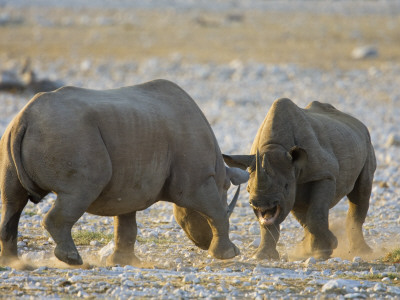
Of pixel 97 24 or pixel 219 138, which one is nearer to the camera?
pixel 219 138

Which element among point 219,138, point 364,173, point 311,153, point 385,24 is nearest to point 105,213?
point 311,153

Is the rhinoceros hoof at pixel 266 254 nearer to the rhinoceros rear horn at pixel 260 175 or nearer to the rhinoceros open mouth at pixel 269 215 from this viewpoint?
the rhinoceros open mouth at pixel 269 215

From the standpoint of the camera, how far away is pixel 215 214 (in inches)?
353

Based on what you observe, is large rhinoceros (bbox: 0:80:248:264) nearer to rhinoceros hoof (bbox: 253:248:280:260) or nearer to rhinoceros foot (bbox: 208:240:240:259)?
rhinoceros foot (bbox: 208:240:240:259)

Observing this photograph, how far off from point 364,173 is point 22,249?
A: 13.2ft

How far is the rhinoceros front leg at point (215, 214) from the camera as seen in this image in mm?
8867

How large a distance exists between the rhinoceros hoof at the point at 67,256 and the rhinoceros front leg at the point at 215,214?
4.68 ft

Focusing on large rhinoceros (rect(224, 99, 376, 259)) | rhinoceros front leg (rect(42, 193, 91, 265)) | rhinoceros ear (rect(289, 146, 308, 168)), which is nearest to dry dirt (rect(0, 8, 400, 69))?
large rhinoceros (rect(224, 99, 376, 259))


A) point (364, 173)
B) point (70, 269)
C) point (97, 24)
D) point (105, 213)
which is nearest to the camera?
point (70, 269)

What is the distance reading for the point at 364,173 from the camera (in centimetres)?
1069

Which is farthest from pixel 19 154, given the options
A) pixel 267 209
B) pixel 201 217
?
pixel 267 209

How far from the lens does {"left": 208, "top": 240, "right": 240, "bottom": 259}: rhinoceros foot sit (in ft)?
29.6

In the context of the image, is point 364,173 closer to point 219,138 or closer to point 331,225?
point 331,225

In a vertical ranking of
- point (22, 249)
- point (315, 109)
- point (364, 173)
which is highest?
point (315, 109)
